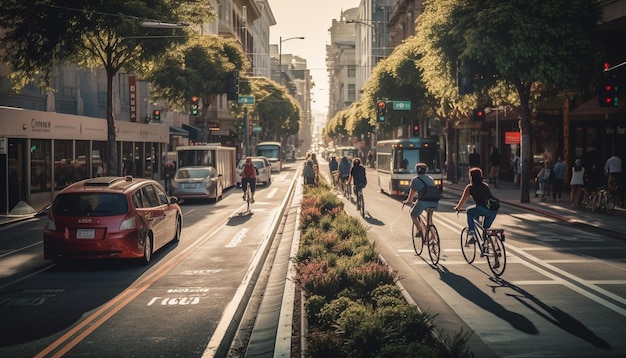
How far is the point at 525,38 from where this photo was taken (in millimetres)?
27516

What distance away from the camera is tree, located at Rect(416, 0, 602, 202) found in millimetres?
27438

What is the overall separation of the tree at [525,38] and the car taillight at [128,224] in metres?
17.2

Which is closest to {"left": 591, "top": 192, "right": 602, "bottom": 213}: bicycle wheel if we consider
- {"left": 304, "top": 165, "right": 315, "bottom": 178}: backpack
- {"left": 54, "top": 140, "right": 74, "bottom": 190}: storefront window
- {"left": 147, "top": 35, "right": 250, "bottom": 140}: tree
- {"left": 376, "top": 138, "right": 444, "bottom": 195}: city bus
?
{"left": 376, "top": 138, "right": 444, "bottom": 195}: city bus

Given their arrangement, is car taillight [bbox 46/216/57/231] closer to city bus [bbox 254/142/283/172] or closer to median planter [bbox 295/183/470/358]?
median planter [bbox 295/183/470/358]

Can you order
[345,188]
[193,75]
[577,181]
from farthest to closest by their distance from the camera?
[193,75]
[345,188]
[577,181]

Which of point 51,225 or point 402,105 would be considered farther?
point 402,105

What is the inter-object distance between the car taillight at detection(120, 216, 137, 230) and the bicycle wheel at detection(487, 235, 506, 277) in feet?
21.8

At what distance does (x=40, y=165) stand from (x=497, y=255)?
2218 centimetres

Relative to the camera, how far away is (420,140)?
33.1 meters

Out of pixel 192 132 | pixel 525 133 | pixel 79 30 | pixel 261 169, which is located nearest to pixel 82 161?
pixel 79 30

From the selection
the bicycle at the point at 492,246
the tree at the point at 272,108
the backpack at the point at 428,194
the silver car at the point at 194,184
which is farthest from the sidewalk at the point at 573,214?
the tree at the point at 272,108

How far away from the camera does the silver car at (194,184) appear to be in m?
30.9

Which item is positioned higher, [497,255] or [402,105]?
[402,105]

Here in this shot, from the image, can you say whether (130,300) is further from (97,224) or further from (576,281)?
(576,281)
